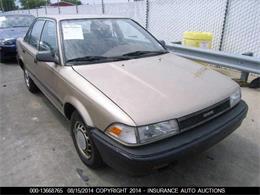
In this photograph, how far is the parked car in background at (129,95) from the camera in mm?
2156

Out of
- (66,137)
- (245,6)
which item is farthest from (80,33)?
(245,6)

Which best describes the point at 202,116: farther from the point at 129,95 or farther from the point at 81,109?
the point at 81,109

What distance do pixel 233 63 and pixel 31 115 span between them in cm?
396

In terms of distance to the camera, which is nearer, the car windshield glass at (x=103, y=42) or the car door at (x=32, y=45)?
the car windshield glass at (x=103, y=42)

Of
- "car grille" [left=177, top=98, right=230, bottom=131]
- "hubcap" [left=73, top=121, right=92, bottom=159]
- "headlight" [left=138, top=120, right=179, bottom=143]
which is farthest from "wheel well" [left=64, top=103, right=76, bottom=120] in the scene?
"car grille" [left=177, top=98, right=230, bottom=131]

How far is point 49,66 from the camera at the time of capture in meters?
3.45

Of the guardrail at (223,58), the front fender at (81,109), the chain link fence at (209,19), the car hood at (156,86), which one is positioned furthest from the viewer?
the chain link fence at (209,19)

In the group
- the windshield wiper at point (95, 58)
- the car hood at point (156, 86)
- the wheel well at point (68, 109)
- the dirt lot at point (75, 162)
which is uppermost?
the windshield wiper at point (95, 58)

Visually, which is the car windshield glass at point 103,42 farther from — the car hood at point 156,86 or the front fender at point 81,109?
the front fender at point 81,109

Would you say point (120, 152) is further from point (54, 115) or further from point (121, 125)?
point (54, 115)

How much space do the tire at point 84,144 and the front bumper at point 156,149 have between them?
274 millimetres

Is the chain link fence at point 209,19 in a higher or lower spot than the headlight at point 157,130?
higher

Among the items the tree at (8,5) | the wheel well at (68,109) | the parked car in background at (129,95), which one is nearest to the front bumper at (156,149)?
the parked car in background at (129,95)

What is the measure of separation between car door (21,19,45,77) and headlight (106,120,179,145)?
2654 millimetres
